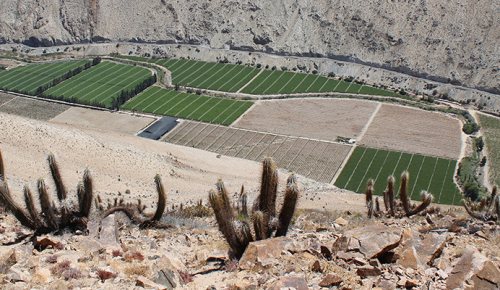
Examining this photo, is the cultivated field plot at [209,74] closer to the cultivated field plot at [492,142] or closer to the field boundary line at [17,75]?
the field boundary line at [17,75]

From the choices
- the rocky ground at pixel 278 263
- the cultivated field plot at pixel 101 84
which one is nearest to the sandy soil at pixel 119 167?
the rocky ground at pixel 278 263

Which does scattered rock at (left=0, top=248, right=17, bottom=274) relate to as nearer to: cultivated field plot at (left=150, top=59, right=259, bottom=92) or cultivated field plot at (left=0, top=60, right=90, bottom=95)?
cultivated field plot at (left=150, top=59, right=259, bottom=92)

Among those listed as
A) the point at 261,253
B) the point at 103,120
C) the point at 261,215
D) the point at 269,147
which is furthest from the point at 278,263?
the point at 103,120

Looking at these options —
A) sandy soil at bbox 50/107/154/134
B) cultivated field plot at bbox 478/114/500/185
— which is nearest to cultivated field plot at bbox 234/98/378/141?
sandy soil at bbox 50/107/154/134

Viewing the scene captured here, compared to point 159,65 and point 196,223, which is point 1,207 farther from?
point 159,65

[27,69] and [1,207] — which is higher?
[1,207]

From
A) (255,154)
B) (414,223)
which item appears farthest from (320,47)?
(414,223)
